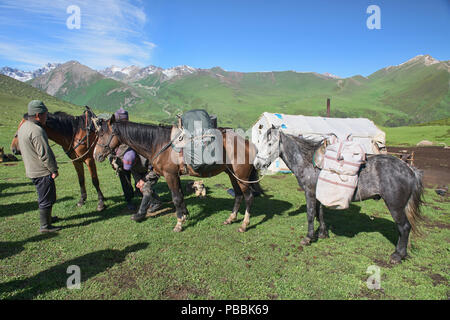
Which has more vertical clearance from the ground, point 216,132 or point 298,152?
point 216,132

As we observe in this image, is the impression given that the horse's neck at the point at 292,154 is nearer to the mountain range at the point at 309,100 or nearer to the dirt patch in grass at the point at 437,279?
the dirt patch in grass at the point at 437,279

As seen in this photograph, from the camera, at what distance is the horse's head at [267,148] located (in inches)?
208

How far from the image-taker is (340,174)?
4.53 m

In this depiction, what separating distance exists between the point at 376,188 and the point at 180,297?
14.4 feet

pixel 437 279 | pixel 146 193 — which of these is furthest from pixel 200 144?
pixel 437 279

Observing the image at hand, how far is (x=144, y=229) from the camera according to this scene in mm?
5730

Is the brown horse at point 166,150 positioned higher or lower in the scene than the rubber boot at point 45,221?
higher

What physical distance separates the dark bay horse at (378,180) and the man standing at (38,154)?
16.1ft

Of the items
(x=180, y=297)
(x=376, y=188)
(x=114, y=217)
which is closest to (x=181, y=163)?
(x=114, y=217)

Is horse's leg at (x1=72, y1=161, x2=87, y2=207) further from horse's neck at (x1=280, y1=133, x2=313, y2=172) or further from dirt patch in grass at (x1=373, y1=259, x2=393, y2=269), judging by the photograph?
dirt patch in grass at (x1=373, y1=259, x2=393, y2=269)

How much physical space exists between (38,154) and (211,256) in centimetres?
451

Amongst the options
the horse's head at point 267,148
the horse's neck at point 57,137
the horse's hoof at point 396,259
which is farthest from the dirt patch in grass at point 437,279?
the horse's neck at point 57,137
